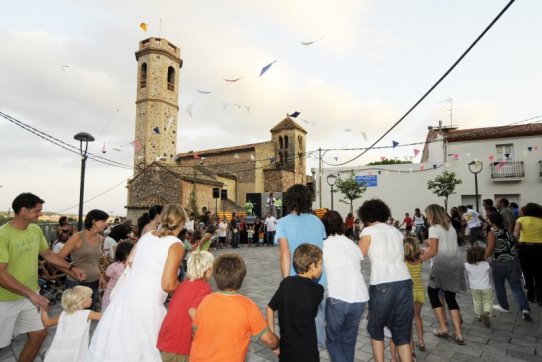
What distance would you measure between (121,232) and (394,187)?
25.0 metres

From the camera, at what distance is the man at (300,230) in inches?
122

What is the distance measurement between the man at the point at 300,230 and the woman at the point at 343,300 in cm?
32

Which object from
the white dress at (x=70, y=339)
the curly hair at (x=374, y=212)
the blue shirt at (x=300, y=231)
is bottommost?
the white dress at (x=70, y=339)

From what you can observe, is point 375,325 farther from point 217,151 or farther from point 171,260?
point 217,151

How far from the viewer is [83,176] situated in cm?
861

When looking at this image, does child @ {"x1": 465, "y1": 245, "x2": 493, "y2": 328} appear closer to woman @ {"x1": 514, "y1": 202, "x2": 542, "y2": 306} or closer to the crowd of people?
the crowd of people

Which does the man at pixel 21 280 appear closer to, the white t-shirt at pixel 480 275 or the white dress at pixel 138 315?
the white dress at pixel 138 315

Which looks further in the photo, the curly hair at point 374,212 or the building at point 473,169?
the building at point 473,169

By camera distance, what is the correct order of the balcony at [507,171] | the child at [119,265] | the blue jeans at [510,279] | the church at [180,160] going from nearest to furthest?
the child at [119,265], the blue jeans at [510,279], the balcony at [507,171], the church at [180,160]

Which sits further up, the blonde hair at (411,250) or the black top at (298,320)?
the blonde hair at (411,250)

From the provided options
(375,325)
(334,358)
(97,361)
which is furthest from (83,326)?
(375,325)

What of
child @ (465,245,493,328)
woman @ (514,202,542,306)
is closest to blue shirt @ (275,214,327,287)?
child @ (465,245,493,328)

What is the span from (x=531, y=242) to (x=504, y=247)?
904 millimetres

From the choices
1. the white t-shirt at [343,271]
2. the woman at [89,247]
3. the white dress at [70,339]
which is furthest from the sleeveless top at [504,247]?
the woman at [89,247]
